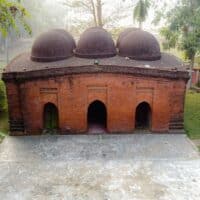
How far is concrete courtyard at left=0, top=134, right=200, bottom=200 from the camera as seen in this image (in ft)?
29.1

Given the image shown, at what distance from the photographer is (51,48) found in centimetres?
1394

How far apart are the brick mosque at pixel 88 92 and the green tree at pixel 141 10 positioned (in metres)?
7.92

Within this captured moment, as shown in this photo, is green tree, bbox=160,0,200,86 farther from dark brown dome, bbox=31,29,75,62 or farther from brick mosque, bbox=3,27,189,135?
dark brown dome, bbox=31,29,75,62

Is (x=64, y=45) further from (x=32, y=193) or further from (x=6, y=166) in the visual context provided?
(x=32, y=193)

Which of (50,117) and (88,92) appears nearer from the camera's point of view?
(88,92)

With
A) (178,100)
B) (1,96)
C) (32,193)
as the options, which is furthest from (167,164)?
(1,96)

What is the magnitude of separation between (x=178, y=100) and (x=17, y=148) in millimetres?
7591

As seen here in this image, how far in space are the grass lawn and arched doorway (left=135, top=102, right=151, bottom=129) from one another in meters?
1.99

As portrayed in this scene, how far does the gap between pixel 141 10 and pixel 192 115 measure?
940cm

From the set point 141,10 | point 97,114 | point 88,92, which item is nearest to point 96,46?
point 88,92

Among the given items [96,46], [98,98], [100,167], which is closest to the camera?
[100,167]

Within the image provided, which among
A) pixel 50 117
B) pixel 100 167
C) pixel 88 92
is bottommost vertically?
pixel 100 167

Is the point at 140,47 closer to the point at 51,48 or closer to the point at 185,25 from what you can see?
the point at 51,48

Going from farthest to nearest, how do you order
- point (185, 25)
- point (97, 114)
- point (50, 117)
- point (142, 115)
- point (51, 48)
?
point (185, 25)
point (97, 114)
point (142, 115)
point (51, 48)
point (50, 117)
